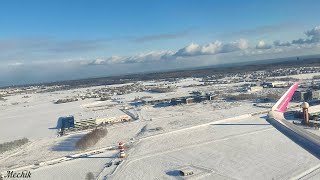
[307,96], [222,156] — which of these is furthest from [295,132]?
[307,96]

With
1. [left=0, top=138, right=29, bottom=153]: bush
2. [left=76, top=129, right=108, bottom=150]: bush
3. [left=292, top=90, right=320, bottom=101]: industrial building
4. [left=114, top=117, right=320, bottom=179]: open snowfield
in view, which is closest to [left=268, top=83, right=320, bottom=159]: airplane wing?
[left=114, top=117, right=320, bottom=179]: open snowfield

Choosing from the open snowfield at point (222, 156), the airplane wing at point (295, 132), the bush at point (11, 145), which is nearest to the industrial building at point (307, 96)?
the open snowfield at point (222, 156)

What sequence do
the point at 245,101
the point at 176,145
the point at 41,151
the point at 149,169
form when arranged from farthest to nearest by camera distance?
the point at 245,101, the point at 41,151, the point at 176,145, the point at 149,169

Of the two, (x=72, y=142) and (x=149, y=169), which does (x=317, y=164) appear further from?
(x=72, y=142)

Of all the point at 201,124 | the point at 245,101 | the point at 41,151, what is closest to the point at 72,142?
the point at 41,151

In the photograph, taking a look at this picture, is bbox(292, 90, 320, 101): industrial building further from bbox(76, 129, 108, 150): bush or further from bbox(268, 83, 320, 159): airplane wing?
bbox(268, 83, 320, 159): airplane wing

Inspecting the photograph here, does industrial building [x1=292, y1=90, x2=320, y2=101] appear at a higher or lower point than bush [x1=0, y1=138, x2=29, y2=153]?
higher

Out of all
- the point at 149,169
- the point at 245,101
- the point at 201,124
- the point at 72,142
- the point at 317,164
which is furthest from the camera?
the point at 245,101

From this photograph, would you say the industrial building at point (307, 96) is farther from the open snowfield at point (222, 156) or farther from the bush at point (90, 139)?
the bush at point (90, 139)
